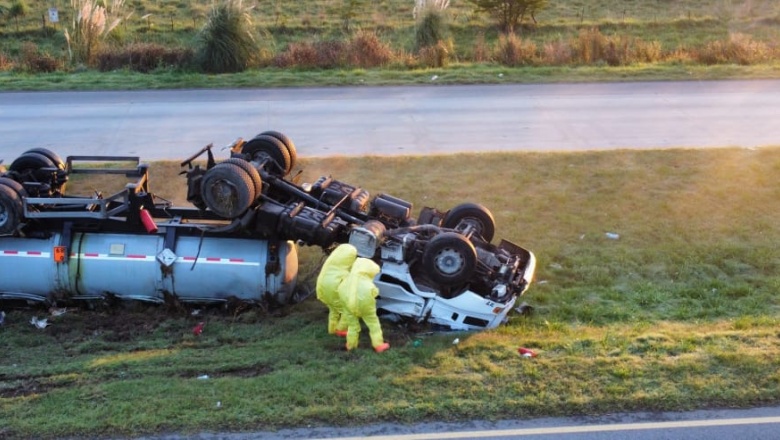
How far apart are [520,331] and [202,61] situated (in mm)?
17197

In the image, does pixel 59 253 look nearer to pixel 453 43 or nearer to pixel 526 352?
pixel 526 352

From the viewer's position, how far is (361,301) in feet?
27.2

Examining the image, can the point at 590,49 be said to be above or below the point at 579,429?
above

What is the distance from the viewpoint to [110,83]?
21.9 meters

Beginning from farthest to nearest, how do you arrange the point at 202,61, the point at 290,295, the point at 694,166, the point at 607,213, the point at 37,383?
the point at 202,61, the point at 694,166, the point at 607,213, the point at 290,295, the point at 37,383

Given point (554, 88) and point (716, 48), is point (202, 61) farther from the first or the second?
point (716, 48)

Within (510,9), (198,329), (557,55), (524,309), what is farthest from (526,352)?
(510,9)

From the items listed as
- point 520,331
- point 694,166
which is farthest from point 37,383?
point 694,166

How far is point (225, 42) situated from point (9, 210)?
15.4 meters

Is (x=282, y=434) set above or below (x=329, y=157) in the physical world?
below

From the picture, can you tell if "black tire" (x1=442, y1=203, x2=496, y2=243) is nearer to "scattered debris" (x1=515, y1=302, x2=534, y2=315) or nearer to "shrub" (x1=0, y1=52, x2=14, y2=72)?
"scattered debris" (x1=515, y1=302, x2=534, y2=315)

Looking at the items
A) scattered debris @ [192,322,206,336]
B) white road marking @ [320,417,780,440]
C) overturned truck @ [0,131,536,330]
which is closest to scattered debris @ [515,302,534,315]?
overturned truck @ [0,131,536,330]

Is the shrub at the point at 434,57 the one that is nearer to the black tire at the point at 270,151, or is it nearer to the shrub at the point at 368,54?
the shrub at the point at 368,54

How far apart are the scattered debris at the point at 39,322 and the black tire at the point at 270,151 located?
9.95 ft
